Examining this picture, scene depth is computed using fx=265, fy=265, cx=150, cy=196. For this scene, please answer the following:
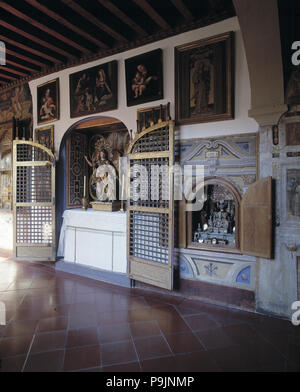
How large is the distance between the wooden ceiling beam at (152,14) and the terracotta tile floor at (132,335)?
158 inches

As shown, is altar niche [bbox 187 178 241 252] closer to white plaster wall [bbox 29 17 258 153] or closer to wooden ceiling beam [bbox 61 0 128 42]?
white plaster wall [bbox 29 17 258 153]

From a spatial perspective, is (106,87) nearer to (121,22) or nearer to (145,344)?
(121,22)

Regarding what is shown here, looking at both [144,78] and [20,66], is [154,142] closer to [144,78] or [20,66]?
[144,78]

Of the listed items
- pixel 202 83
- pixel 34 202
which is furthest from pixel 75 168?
pixel 202 83

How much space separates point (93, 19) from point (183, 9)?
133 cm

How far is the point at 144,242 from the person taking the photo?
4.27 metres

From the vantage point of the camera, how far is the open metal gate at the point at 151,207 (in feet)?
12.7

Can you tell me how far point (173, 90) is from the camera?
401 cm

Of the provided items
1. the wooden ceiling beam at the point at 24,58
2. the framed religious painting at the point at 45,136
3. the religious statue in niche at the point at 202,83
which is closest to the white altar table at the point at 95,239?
the framed religious painting at the point at 45,136

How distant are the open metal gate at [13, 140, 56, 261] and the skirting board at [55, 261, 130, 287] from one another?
41 centimetres

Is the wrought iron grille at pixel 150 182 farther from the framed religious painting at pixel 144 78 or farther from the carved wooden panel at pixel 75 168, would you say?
the carved wooden panel at pixel 75 168

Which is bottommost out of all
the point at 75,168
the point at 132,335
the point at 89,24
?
the point at 132,335

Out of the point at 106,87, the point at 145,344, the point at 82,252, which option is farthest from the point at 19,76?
the point at 145,344

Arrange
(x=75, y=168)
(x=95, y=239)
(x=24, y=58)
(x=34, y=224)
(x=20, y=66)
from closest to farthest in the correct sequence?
1. (x=95, y=239)
2. (x=24, y=58)
3. (x=20, y=66)
4. (x=34, y=224)
5. (x=75, y=168)
